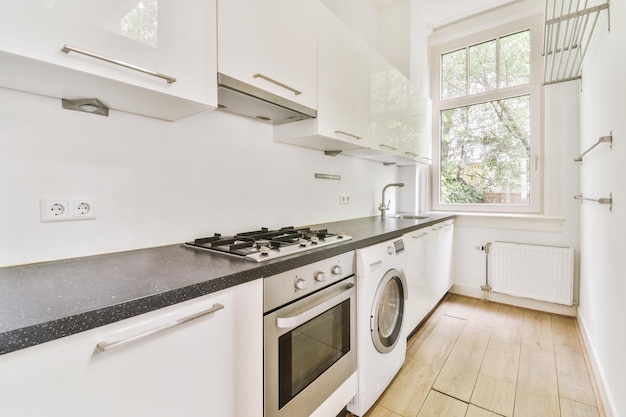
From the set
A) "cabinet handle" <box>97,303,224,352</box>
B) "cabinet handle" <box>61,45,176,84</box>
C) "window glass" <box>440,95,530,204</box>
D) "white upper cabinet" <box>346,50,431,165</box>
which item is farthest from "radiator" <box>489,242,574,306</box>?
"cabinet handle" <box>61,45,176,84</box>

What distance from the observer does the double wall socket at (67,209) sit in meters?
0.96

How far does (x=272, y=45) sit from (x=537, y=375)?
8.08 feet

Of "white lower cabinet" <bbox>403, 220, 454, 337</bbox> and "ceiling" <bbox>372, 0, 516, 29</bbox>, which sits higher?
"ceiling" <bbox>372, 0, 516, 29</bbox>

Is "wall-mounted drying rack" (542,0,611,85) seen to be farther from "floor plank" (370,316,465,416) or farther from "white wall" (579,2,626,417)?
"floor plank" (370,316,465,416)

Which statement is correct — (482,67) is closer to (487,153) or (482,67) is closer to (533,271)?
(487,153)

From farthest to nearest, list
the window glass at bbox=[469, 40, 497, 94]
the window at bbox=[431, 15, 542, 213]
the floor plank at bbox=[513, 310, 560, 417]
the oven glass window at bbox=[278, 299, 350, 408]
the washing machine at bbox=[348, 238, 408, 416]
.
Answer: the window glass at bbox=[469, 40, 497, 94]
the window at bbox=[431, 15, 542, 213]
the floor plank at bbox=[513, 310, 560, 417]
the washing machine at bbox=[348, 238, 408, 416]
the oven glass window at bbox=[278, 299, 350, 408]

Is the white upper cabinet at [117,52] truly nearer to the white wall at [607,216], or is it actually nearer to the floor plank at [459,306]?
the white wall at [607,216]

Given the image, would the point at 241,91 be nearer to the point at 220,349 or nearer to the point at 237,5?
the point at 237,5

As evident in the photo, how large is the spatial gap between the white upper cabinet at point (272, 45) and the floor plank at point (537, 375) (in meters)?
2.00

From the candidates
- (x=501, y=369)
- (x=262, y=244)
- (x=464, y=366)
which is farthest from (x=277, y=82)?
(x=501, y=369)

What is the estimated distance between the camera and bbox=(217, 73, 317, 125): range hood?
3.80 ft

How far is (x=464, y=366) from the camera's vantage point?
1870mm

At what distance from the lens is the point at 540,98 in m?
2.78

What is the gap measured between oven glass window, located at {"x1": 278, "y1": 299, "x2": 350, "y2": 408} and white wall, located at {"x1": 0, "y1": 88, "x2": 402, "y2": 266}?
67cm
